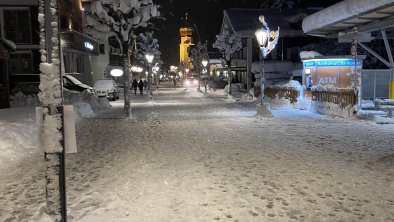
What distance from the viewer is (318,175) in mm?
7395

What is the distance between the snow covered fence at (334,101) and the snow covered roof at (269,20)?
2231 cm

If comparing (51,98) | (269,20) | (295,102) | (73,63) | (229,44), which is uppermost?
(269,20)

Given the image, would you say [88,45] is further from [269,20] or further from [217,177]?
[217,177]

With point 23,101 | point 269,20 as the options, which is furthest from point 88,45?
point 269,20

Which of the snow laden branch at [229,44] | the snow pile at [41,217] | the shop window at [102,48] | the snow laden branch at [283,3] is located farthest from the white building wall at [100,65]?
the snow pile at [41,217]

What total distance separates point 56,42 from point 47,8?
0.39m

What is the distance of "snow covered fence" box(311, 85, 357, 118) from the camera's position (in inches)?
653

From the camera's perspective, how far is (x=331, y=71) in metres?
20.2

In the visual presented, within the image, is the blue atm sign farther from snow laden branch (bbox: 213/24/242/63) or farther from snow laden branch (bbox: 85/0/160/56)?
snow laden branch (bbox: 213/24/242/63)

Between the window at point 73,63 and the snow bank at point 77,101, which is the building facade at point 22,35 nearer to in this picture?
the window at point 73,63

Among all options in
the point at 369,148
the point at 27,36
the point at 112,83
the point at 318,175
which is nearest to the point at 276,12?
the point at 112,83

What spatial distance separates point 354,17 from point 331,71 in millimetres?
3873

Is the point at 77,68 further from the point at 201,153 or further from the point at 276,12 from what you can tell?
the point at 201,153

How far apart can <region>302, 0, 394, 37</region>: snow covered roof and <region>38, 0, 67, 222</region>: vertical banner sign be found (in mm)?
13092
